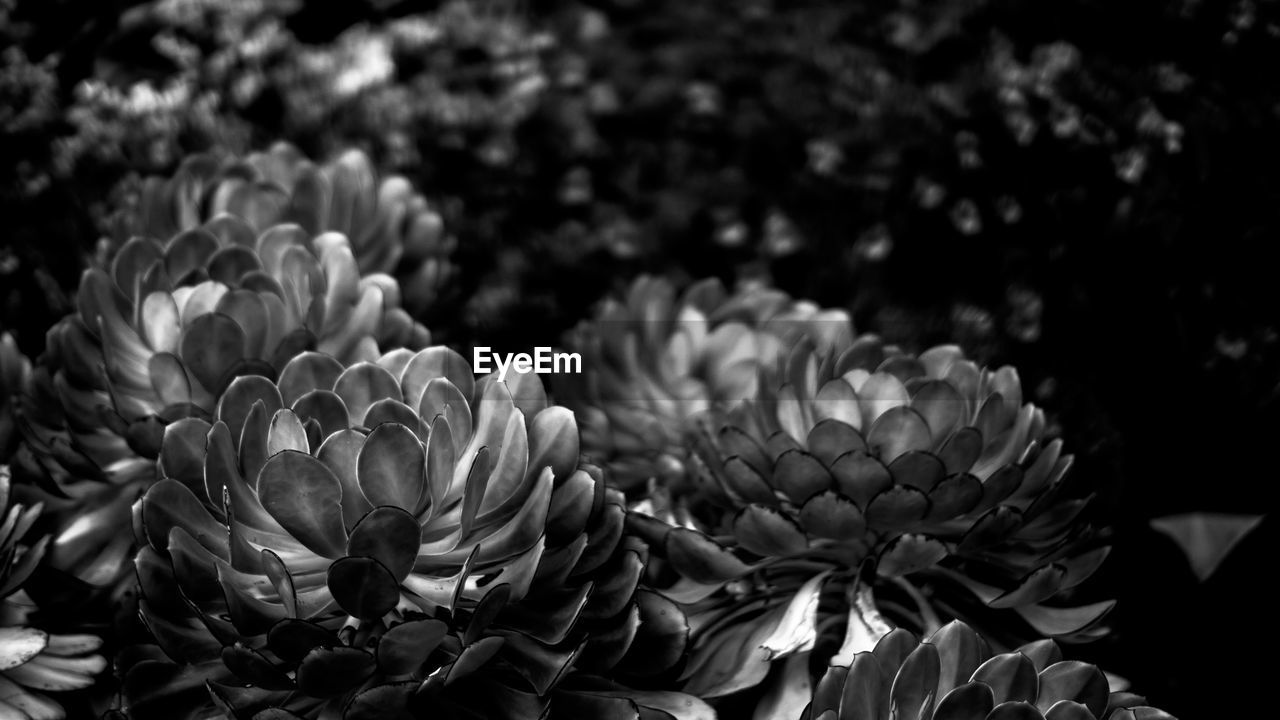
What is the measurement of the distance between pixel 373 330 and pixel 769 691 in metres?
0.22

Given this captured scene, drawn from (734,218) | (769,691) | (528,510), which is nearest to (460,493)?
(528,510)

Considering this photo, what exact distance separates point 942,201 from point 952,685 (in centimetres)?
38

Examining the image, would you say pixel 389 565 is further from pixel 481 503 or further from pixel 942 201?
pixel 942 201

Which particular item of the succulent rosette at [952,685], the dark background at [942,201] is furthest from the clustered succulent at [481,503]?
the dark background at [942,201]

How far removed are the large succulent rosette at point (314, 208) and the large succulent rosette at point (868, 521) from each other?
17 centimetres

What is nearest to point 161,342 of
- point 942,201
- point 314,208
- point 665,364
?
point 314,208

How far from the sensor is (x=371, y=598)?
317 millimetres

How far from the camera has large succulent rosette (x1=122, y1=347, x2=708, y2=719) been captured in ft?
1.04

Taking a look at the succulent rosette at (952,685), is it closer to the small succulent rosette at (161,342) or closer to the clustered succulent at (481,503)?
the clustered succulent at (481,503)

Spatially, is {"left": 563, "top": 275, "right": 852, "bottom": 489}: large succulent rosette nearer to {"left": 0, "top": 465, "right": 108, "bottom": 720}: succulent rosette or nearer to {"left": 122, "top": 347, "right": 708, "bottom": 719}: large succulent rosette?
{"left": 122, "top": 347, "right": 708, "bottom": 719}: large succulent rosette

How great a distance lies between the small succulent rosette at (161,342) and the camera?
1.34ft

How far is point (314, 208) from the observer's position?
0.50m

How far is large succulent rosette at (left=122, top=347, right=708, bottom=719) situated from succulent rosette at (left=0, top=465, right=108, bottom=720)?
38 millimetres

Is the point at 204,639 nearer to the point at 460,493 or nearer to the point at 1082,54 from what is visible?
the point at 460,493
